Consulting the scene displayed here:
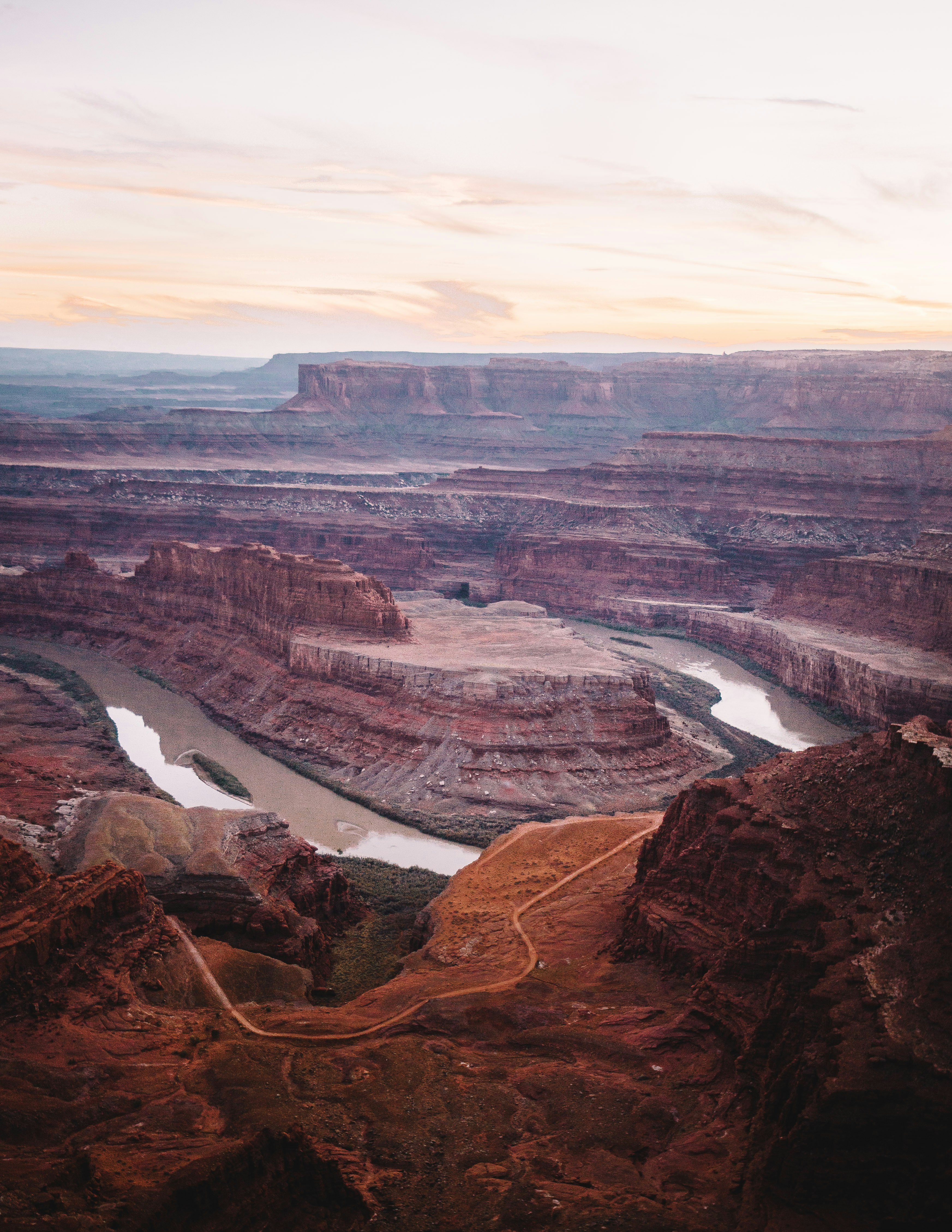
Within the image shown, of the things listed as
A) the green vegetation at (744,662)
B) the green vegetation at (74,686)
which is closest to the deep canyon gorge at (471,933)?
the green vegetation at (74,686)

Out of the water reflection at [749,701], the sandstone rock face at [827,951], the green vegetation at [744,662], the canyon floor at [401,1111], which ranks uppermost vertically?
the sandstone rock face at [827,951]

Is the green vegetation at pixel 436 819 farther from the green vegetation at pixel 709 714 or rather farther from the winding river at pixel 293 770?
the green vegetation at pixel 709 714

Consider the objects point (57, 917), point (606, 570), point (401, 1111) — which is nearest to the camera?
point (401, 1111)

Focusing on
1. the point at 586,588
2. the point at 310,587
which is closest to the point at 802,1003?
the point at 310,587

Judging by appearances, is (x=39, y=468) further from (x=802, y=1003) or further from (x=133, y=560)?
(x=802, y=1003)

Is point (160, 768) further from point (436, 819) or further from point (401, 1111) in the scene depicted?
point (401, 1111)

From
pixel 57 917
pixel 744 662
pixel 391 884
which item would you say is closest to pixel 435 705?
pixel 391 884
